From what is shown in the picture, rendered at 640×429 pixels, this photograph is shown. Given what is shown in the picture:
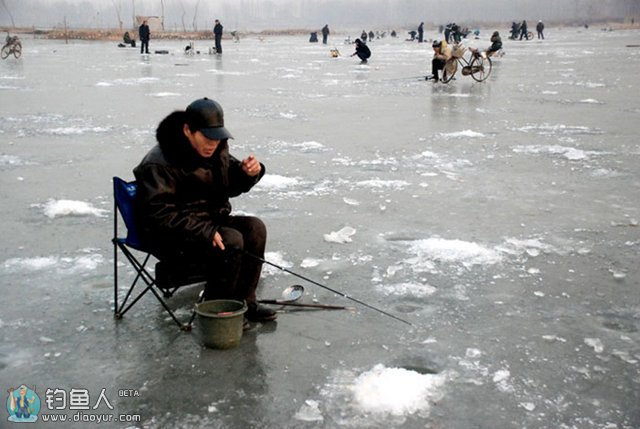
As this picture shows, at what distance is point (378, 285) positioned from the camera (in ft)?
15.2

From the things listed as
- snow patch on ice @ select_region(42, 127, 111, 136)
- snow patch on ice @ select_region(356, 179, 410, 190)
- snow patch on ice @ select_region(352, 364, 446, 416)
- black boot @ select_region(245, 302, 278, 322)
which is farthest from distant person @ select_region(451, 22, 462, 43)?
snow patch on ice @ select_region(352, 364, 446, 416)

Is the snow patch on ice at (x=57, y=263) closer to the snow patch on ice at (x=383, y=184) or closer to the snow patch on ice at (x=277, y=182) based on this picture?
the snow patch on ice at (x=277, y=182)

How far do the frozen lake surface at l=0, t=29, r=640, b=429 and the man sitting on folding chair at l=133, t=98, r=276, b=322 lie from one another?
0.40 meters

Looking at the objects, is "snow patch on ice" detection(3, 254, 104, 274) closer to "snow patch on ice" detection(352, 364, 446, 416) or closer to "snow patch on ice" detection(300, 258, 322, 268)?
"snow patch on ice" detection(300, 258, 322, 268)

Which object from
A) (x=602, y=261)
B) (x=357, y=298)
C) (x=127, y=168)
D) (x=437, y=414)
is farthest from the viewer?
(x=127, y=168)

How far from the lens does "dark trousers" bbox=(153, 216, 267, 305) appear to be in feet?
12.5

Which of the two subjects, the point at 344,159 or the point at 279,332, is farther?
the point at 344,159

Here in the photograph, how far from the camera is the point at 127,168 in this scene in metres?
8.30

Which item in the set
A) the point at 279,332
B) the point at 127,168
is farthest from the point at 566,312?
the point at 127,168

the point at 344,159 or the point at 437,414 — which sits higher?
the point at 344,159

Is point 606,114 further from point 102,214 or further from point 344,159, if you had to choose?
point 102,214

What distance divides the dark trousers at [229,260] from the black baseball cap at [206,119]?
23.0 inches

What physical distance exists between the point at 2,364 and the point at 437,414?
7.75 feet

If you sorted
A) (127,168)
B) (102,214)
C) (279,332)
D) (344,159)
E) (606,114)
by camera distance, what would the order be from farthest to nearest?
(606,114) < (344,159) < (127,168) < (102,214) < (279,332)
